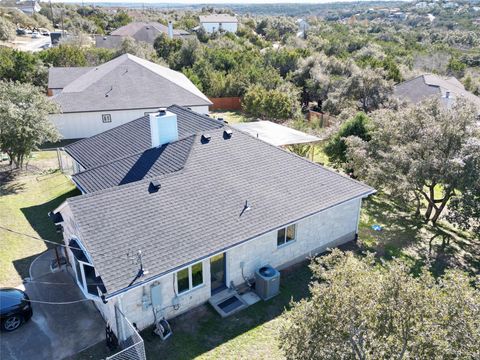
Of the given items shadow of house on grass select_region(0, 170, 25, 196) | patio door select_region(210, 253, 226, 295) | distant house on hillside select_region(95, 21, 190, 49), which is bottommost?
shadow of house on grass select_region(0, 170, 25, 196)

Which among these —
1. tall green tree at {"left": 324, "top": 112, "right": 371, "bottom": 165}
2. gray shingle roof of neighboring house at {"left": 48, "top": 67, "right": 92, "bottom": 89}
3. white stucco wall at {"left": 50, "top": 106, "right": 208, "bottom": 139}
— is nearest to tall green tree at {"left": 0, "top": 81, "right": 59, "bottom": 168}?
white stucco wall at {"left": 50, "top": 106, "right": 208, "bottom": 139}

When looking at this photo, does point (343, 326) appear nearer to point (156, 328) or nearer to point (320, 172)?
point (156, 328)

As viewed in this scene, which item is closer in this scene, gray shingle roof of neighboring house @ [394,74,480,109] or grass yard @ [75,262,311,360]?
grass yard @ [75,262,311,360]

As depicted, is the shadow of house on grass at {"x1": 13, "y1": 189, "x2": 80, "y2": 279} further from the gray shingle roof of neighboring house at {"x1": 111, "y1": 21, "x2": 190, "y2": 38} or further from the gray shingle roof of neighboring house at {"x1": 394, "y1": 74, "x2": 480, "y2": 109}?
the gray shingle roof of neighboring house at {"x1": 111, "y1": 21, "x2": 190, "y2": 38}

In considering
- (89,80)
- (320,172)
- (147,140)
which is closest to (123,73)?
(89,80)

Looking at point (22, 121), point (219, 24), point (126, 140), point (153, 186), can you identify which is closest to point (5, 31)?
point (219, 24)

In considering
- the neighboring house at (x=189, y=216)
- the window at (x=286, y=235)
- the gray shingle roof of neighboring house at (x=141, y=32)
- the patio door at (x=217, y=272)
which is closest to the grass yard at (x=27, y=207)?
the neighboring house at (x=189, y=216)

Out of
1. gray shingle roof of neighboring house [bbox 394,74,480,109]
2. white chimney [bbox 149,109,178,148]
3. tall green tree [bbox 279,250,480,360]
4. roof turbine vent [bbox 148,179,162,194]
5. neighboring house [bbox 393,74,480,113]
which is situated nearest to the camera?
tall green tree [bbox 279,250,480,360]
